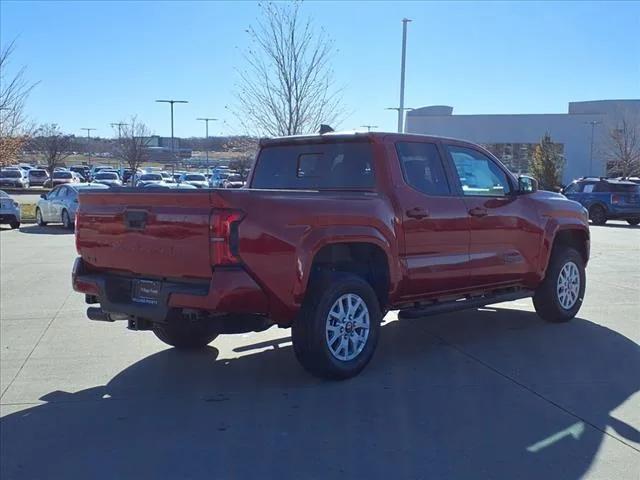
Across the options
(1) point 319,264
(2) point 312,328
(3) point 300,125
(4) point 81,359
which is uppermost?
(3) point 300,125

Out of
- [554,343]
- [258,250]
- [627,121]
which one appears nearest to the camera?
[258,250]

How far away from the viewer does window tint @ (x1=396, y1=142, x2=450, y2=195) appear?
6.51 m

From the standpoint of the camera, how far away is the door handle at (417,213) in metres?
6.29

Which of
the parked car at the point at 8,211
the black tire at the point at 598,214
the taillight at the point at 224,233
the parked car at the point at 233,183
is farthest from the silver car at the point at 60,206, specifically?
the black tire at the point at 598,214

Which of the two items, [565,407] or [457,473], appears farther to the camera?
[565,407]

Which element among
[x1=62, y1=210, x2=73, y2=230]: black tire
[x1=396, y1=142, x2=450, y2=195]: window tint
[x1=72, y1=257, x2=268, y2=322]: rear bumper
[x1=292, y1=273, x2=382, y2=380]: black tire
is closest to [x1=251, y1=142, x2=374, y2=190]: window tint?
[x1=396, y1=142, x2=450, y2=195]: window tint

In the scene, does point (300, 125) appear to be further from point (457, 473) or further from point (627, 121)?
point (627, 121)

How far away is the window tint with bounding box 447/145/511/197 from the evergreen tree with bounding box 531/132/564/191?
43.3 metres

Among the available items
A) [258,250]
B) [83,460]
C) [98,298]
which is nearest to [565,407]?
[258,250]

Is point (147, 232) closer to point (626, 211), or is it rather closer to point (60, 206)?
point (60, 206)

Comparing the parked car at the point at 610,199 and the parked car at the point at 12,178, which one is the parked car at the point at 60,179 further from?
the parked car at the point at 610,199

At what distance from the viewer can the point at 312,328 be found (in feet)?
18.2

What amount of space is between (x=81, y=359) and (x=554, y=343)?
4.55 m

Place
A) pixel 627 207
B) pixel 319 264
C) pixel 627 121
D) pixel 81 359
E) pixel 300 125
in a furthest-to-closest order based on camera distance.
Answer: pixel 627 121 → pixel 627 207 → pixel 300 125 → pixel 81 359 → pixel 319 264
